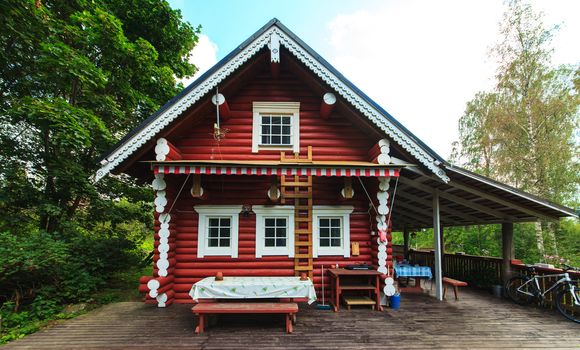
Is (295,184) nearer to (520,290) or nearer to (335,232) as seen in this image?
(335,232)

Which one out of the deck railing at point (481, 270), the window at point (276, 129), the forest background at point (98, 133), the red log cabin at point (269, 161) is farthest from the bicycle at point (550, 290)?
the window at point (276, 129)

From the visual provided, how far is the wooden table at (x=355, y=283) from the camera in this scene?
6027mm

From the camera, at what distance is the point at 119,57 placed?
928cm

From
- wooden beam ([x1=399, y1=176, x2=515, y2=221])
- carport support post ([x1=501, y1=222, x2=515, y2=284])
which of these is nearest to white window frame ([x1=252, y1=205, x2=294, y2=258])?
wooden beam ([x1=399, y1=176, x2=515, y2=221])

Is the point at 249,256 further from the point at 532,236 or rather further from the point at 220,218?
the point at 532,236

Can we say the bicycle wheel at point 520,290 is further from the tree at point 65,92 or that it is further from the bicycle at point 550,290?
the tree at point 65,92

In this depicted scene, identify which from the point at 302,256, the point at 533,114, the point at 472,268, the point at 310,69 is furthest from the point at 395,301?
the point at 533,114

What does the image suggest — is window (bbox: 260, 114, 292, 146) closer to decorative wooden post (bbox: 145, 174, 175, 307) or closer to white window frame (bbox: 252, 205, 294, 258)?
white window frame (bbox: 252, 205, 294, 258)

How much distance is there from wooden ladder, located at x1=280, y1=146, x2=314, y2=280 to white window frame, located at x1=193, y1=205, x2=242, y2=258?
1.33 metres

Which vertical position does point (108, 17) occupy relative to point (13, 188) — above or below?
above

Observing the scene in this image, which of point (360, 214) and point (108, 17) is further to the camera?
point (108, 17)

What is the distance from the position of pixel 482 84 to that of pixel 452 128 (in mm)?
4464

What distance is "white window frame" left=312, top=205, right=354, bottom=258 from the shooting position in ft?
22.9

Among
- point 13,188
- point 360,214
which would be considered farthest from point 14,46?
point 360,214
